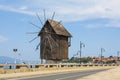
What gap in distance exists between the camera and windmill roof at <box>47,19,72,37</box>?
308ft

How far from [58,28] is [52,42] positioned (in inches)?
208

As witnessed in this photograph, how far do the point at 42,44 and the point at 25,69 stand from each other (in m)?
47.7

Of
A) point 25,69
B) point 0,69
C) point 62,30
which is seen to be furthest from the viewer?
point 62,30

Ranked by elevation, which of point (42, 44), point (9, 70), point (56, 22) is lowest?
point (9, 70)

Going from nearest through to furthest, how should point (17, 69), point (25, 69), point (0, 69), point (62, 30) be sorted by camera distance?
point (0, 69), point (17, 69), point (25, 69), point (62, 30)

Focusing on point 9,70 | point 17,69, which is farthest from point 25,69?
point 9,70

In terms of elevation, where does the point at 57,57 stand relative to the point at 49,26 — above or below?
below

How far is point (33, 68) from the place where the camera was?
49.0 meters

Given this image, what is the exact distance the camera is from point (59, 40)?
94.0 meters

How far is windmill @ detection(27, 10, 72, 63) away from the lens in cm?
9212

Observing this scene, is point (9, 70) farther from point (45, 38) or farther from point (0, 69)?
point (45, 38)

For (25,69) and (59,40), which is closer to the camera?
(25,69)

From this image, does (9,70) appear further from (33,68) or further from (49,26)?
(49,26)

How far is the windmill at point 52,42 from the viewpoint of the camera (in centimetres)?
9212
